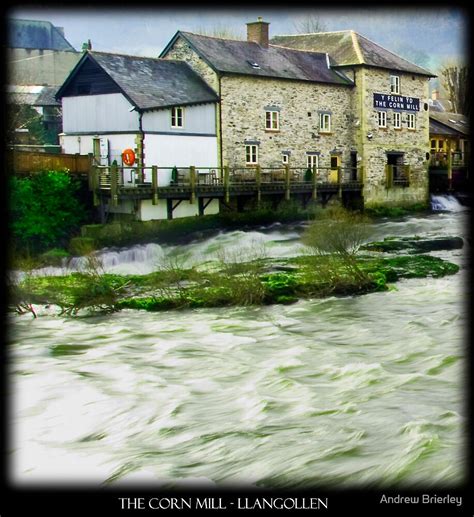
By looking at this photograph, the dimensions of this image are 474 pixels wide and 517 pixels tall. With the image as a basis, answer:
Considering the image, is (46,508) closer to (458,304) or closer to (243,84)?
(458,304)

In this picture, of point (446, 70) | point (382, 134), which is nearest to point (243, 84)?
point (382, 134)

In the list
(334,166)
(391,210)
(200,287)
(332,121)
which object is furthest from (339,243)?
(391,210)

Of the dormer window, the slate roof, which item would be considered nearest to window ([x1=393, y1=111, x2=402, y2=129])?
the dormer window

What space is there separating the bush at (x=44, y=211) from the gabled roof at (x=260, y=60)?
6.95 metres

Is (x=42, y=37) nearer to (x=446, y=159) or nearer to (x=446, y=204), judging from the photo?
(x=446, y=159)

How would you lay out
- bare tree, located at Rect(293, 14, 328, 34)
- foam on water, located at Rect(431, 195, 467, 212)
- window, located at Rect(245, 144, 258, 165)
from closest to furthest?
window, located at Rect(245, 144, 258, 165)
foam on water, located at Rect(431, 195, 467, 212)
bare tree, located at Rect(293, 14, 328, 34)

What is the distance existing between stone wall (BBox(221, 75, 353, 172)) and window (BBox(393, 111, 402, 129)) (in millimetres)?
2351

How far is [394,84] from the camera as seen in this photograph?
31.2 metres

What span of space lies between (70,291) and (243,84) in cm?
1313

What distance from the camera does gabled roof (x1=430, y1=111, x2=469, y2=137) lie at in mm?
37156

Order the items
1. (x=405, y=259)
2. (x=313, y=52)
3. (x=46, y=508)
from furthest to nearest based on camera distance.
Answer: (x=313, y=52), (x=405, y=259), (x=46, y=508)

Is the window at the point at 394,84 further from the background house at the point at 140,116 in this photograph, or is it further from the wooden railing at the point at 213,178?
the background house at the point at 140,116

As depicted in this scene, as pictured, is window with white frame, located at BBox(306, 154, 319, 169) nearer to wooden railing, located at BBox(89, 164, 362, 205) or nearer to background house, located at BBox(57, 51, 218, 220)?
wooden railing, located at BBox(89, 164, 362, 205)

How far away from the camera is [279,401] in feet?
29.1
